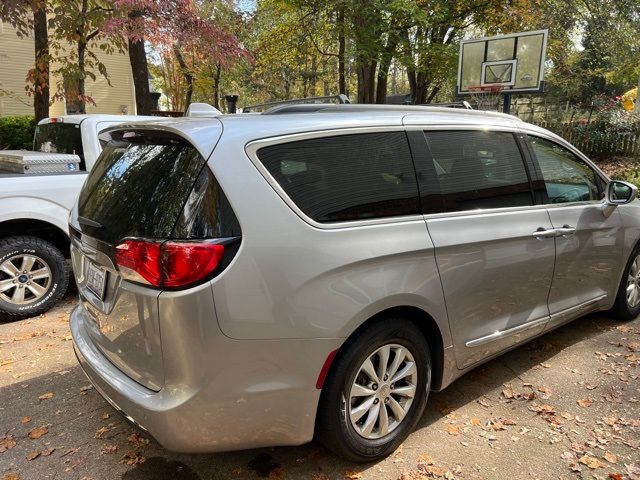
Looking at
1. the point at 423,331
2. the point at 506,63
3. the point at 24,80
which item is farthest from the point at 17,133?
the point at 423,331

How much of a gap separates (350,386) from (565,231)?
76.5 inches

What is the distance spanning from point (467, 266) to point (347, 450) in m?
1.16

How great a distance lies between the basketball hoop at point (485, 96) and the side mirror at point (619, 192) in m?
10.1

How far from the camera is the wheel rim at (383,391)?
2479mm

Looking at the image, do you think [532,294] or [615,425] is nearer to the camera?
[615,425]

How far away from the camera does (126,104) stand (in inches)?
853

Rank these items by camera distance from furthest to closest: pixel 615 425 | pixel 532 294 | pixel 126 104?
A: 1. pixel 126 104
2. pixel 532 294
3. pixel 615 425

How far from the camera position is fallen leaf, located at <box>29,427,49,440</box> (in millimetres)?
2877

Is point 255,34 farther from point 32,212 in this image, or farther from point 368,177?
point 368,177

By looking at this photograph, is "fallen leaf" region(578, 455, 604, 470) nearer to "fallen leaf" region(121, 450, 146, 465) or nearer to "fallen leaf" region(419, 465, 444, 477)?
"fallen leaf" region(419, 465, 444, 477)

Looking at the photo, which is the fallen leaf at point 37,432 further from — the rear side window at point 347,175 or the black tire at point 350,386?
the rear side window at point 347,175

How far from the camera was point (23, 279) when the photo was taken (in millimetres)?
4539

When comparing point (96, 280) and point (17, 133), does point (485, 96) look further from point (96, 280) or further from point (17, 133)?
point (96, 280)

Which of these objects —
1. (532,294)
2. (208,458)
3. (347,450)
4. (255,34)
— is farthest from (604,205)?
(255,34)
